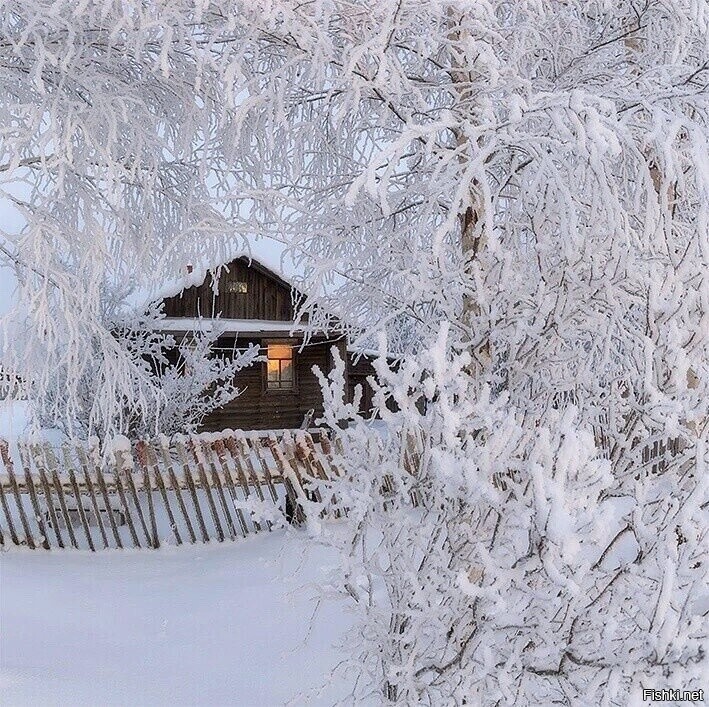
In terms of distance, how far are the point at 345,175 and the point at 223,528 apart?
5.26 metres

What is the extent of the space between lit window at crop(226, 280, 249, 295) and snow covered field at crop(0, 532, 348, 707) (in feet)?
39.0

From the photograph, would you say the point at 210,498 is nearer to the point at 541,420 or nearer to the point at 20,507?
the point at 20,507

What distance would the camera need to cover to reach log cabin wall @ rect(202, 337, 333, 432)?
64.0 feet

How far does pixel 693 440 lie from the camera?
2.57 metres

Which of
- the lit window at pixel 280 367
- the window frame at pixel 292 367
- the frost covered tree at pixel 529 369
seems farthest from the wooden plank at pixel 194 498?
the lit window at pixel 280 367

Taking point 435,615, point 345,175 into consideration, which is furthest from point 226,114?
point 435,615

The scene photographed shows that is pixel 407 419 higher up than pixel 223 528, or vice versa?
pixel 407 419

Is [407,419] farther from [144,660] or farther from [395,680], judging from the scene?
[144,660]

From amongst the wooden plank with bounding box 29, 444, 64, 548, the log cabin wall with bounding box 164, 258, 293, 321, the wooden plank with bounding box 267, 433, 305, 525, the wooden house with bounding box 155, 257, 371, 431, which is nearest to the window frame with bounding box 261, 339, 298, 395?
the wooden house with bounding box 155, 257, 371, 431

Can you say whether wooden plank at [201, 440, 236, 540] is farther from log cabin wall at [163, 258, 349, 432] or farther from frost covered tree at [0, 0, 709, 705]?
log cabin wall at [163, 258, 349, 432]

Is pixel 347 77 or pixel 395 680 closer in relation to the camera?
pixel 395 680

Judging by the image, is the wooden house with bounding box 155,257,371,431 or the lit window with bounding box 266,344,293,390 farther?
the lit window with bounding box 266,344,293,390

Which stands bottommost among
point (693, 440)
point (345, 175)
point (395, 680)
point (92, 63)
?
point (395, 680)

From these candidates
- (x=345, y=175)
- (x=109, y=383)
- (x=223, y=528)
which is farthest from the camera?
(x=223, y=528)
